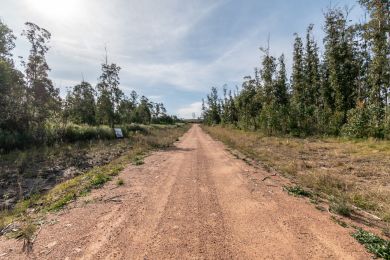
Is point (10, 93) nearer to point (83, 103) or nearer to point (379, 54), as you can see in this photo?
point (83, 103)

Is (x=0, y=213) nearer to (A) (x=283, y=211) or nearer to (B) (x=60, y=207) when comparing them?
(B) (x=60, y=207)

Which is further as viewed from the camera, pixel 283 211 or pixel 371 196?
pixel 371 196

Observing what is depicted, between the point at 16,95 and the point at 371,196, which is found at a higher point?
the point at 16,95

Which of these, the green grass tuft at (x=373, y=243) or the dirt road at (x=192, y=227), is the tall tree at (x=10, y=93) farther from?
the green grass tuft at (x=373, y=243)

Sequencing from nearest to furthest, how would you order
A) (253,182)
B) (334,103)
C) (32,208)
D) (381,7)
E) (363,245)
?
1. (363,245)
2. (32,208)
3. (253,182)
4. (381,7)
5. (334,103)

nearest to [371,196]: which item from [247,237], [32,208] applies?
[247,237]

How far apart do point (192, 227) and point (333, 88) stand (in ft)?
87.9

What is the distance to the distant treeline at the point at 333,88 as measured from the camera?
1962cm

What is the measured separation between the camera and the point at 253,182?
8156 millimetres

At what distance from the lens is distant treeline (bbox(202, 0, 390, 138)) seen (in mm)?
19625

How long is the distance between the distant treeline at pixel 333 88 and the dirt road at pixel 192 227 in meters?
15.9

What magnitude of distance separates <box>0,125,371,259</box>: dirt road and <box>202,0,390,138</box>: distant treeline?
15.9m

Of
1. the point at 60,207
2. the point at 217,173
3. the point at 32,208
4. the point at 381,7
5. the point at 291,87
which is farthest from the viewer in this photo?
the point at 291,87

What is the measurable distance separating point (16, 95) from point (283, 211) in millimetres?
21851
